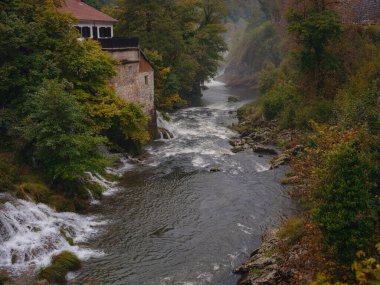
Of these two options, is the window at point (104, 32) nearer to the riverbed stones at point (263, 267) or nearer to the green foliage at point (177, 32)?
the green foliage at point (177, 32)

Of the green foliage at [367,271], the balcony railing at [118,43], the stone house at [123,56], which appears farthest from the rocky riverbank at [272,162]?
the balcony railing at [118,43]

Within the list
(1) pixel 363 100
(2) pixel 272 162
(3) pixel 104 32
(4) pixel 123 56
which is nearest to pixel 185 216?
(2) pixel 272 162

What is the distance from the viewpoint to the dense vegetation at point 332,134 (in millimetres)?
12477

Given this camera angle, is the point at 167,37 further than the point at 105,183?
Yes

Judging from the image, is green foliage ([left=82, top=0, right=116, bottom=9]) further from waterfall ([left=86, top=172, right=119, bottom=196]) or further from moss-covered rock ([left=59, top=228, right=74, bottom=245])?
moss-covered rock ([left=59, top=228, right=74, bottom=245])

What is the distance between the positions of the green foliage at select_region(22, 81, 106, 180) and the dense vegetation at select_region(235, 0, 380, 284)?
36.1 feet

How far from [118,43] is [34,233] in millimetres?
18559

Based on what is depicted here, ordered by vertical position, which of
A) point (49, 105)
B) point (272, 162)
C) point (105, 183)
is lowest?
point (105, 183)

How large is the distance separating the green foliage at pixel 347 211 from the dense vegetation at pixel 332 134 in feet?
0.09

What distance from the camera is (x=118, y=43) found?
32.3 metres

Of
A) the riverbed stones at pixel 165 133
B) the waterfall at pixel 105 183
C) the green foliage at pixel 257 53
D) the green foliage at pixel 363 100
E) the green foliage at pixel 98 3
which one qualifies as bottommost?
the waterfall at pixel 105 183

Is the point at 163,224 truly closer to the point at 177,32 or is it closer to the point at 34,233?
the point at 34,233

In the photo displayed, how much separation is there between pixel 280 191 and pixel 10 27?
18387mm

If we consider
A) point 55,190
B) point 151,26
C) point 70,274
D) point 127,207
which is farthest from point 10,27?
point 151,26
